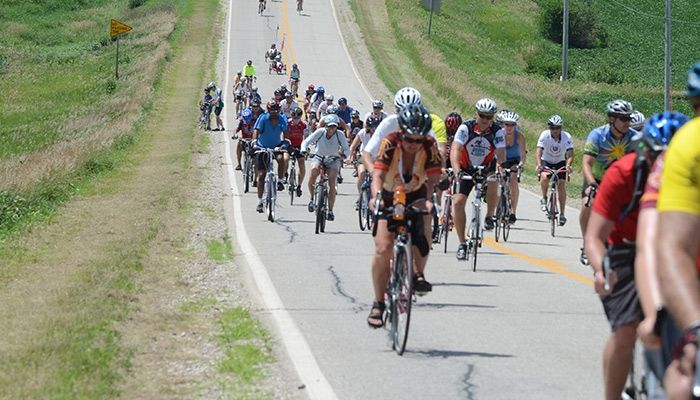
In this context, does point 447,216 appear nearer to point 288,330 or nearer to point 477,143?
point 477,143

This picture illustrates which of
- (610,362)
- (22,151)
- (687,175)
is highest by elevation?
(687,175)

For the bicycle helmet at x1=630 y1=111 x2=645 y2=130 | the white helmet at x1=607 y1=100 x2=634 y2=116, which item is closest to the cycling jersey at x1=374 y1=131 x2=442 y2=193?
the white helmet at x1=607 y1=100 x2=634 y2=116

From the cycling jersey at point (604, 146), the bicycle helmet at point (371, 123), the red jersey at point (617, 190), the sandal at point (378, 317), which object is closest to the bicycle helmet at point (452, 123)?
the bicycle helmet at point (371, 123)

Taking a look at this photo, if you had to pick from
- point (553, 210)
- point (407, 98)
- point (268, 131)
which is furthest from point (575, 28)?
point (407, 98)

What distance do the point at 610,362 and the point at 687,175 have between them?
2.58m

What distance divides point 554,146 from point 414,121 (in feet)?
37.7

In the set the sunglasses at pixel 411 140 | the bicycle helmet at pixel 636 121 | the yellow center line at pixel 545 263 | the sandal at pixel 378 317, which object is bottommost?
the yellow center line at pixel 545 263

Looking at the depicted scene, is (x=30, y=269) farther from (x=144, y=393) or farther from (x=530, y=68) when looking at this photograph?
(x=530, y=68)

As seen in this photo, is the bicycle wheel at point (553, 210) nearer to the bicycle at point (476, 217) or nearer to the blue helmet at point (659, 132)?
the bicycle at point (476, 217)

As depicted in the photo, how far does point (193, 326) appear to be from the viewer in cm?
1191

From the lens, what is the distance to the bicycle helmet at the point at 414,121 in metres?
10.6

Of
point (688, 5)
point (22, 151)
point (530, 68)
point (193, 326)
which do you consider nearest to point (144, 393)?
point (193, 326)

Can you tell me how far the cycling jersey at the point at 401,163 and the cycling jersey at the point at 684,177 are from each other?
21.6 feet

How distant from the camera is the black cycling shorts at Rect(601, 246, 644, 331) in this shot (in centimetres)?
665
